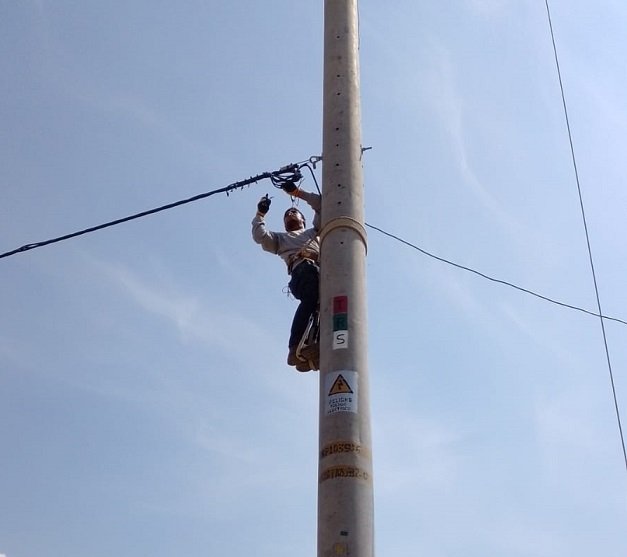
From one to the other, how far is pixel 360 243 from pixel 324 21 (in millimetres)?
1831

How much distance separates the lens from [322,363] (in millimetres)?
4383

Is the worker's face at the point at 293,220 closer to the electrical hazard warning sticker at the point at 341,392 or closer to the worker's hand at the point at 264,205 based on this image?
the worker's hand at the point at 264,205

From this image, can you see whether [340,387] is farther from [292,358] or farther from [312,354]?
[292,358]

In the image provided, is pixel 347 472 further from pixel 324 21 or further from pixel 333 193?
pixel 324 21

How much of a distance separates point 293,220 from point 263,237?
412mm

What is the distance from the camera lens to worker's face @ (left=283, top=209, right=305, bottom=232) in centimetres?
709

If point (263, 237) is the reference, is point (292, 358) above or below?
below

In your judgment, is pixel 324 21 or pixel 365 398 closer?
pixel 365 398

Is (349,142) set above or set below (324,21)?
below

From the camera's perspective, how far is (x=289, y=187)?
249 inches

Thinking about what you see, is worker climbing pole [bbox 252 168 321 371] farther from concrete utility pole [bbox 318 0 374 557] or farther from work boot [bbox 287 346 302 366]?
concrete utility pole [bbox 318 0 374 557]

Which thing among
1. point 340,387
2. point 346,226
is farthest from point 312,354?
point 340,387

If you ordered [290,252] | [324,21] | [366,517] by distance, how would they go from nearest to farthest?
[366,517] < [324,21] < [290,252]

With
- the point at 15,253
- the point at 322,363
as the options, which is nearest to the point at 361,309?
the point at 322,363
